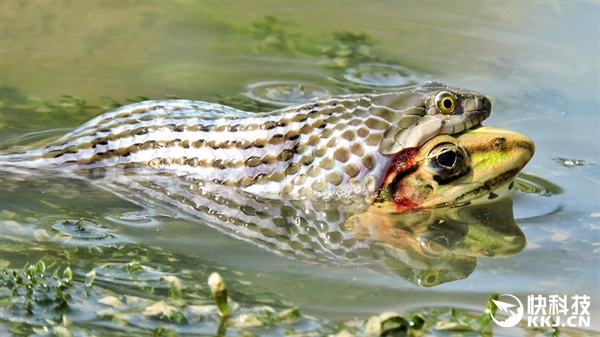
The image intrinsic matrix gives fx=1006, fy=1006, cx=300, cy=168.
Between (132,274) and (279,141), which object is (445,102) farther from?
(132,274)

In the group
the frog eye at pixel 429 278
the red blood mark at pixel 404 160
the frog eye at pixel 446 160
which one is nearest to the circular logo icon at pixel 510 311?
the frog eye at pixel 429 278

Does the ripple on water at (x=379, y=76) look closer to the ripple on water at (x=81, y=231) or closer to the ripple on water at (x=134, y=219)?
the ripple on water at (x=134, y=219)

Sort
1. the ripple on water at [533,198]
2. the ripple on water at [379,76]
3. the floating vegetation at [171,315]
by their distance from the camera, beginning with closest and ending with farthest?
the floating vegetation at [171,315], the ripple on water at [533,198], the ripple on water at [379,76]

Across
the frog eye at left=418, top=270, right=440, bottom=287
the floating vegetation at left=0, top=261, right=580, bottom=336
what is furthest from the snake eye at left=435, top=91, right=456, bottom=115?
the floating vegetation at left=0, top=261, right=580, bottom=336

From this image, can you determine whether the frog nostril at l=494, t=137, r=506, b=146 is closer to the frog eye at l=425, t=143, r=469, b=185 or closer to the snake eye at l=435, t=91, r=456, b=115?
the frog eye at l=425, t=143, r=469, b=185

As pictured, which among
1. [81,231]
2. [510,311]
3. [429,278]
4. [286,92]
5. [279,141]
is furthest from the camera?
[286,92]

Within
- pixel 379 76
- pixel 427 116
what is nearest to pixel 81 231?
pixel 427 116

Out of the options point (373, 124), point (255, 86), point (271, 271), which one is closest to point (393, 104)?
point (373, 124)
